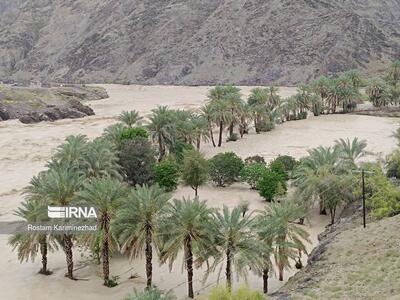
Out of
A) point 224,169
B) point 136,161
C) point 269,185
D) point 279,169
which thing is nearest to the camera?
point 269,185

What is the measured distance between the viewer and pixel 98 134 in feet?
272

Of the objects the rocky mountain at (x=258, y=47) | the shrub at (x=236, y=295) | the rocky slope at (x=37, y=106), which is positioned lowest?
the shrub at (x=236, y=295)

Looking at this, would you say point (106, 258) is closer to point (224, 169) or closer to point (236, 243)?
point (236, 243)

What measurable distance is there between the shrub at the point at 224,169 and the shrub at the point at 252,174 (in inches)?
44.2

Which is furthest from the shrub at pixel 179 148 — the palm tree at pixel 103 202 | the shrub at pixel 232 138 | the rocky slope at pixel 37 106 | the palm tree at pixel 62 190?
the rocky slope at pixel 37 106

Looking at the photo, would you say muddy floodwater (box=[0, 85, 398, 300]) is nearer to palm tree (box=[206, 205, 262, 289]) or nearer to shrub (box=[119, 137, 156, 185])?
shrub (box=[119, 137, 156, 185])

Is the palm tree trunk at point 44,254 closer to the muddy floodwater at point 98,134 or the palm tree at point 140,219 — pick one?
the muddy floodwater at point 98,134

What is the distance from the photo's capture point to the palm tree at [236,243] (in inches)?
1023

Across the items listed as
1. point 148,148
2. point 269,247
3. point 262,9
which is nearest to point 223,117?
point 148,148

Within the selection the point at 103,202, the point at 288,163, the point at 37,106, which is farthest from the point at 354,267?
the point at 37,106

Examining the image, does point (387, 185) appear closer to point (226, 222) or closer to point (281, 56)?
point (226, 222)

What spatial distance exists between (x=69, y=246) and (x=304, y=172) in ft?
59.8

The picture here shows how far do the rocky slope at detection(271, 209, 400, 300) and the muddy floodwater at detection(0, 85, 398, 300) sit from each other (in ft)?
13.1

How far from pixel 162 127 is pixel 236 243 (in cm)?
2998
